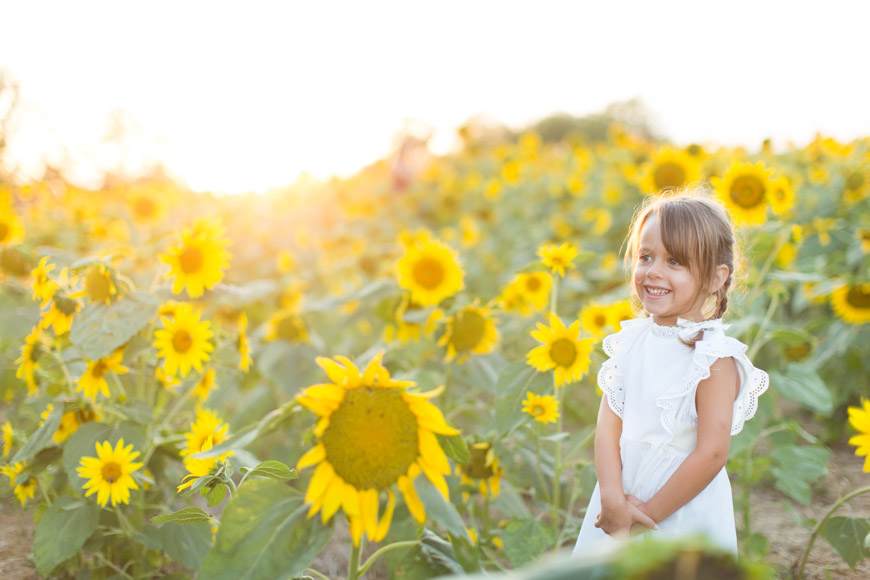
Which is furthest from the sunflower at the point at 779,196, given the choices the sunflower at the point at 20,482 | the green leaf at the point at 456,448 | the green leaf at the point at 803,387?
the sunflower at the point at 20,482

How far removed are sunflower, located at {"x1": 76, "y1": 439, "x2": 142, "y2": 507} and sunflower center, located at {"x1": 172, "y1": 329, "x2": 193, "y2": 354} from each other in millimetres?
354

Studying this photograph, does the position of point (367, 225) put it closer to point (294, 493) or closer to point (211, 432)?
point (211, 432)

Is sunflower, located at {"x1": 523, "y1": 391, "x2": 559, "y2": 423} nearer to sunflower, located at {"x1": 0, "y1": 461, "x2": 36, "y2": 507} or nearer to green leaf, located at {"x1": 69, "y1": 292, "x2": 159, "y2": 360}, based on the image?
green leaf, located at {"x1": 69, "y1": 292, "x2": 159, "y2": 360}

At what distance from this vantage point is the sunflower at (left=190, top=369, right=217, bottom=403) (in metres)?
2.05

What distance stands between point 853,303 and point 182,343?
8.70 feet

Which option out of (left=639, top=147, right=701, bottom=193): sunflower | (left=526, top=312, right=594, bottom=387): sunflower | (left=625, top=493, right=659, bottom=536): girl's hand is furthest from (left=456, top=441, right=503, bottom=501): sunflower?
(left=639, top=147, right=701, bottom=193): sunflower

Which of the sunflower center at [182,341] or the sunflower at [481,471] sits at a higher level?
the sunflower center at [182,341]

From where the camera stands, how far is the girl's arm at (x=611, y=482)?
1.37m

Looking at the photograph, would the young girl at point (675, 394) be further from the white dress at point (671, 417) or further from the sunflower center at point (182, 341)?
the sunflower center at point (182, 341)

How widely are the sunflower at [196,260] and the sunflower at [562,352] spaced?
1.13 meters

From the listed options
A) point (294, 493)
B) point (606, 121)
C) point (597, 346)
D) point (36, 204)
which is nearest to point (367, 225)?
point (36, 204)

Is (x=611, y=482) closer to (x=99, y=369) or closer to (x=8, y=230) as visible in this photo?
(x=99, y=369)

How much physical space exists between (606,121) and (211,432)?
16.9 meters

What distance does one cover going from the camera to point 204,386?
208 centimetres
